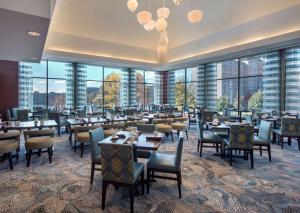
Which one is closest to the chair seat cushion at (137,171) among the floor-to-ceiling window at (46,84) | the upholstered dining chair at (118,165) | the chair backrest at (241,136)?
the upholstered dining chair at (118,165)

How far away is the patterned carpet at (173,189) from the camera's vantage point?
2641 mm

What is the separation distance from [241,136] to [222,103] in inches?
246

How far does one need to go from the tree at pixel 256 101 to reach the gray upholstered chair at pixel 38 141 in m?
8.04

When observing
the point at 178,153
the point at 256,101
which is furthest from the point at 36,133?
the point at 256,101

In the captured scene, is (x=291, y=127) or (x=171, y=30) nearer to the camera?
(x=291, y=127)

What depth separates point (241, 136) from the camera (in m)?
4.07

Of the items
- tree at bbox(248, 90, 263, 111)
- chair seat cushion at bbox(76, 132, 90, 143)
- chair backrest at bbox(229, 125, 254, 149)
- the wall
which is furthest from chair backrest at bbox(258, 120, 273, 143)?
the wall

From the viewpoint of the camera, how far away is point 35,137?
4.58m

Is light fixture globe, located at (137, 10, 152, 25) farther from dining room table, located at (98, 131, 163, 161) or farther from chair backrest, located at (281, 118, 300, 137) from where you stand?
chair backrest, located at (281, 118, 300, 137)

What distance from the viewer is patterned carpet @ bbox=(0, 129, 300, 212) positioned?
2.64 meters

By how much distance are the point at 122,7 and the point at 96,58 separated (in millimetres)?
2803

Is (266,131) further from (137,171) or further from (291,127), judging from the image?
(137,171)

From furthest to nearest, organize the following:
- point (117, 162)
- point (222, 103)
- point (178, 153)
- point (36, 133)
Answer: point (222, 103) < point (36, 133) < point (178, 153) < point (117, 162)

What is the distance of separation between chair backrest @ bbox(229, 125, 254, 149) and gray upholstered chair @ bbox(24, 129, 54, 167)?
4.01 metres
